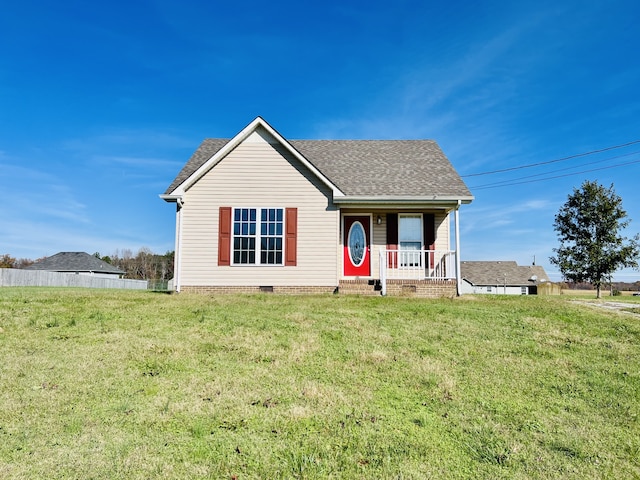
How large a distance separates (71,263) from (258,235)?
153 ft

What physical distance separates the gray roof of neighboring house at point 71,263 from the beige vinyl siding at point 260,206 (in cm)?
4420

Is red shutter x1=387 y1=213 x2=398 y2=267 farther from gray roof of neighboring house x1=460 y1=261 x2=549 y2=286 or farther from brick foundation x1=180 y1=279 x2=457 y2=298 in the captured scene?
gray roof of neighboring house x1=460 y1=261 x2=549 y2=286

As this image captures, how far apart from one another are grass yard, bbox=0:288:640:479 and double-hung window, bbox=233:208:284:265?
15.0ft

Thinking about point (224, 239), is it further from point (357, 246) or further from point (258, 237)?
point (357, 246)

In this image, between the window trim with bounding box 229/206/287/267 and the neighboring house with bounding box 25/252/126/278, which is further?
the neighboring house with bounding box 25/252/126/278

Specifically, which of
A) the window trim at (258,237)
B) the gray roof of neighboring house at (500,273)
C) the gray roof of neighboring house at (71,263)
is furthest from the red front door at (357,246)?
the gray roof of neighboring house at (71,263)

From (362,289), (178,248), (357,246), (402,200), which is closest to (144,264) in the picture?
(178,248)

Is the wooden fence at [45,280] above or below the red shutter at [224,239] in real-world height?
below

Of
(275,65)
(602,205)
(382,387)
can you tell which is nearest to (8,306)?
(382,387)

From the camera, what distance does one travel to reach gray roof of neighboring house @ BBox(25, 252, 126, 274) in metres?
48.2

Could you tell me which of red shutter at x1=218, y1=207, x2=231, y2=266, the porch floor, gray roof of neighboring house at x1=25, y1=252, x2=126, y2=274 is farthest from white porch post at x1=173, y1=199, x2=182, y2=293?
gray roof of neighboring house at x1=25, y1=252, x2=126, y2=274

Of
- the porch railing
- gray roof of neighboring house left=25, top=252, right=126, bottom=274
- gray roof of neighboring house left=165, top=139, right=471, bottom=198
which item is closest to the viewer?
the porch railing

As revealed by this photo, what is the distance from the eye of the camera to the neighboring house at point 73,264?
4819cm

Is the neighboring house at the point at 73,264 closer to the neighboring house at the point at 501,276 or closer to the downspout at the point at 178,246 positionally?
the downspout at the point at 178,246
